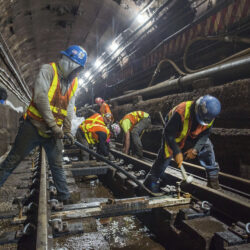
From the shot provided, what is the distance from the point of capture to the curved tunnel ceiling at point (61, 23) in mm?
8140

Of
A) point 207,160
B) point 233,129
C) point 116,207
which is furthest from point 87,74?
point 116,207

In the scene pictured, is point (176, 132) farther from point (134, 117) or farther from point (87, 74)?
point (87, 74)

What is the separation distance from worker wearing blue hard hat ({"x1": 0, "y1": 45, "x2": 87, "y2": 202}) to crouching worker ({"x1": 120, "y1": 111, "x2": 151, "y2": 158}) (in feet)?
10.3

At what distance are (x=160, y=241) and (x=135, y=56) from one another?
30.3 ft

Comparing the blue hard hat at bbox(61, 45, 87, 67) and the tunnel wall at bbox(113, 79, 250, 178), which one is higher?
the blue hard hat at bbox(61, 45, 87, 67)

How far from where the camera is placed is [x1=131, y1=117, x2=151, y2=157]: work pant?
5.85 meters

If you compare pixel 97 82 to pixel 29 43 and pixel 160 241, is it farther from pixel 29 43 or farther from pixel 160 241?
pixel 160 241

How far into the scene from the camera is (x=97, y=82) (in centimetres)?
1691

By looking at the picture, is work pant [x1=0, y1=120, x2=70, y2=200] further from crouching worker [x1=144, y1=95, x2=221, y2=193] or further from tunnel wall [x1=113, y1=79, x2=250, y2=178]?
tunnel wall [x1=113, y1=79, x2=250, y2=178]

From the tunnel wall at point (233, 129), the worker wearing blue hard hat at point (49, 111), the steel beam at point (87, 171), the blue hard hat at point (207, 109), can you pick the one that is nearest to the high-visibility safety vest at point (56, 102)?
the worker wearing blue hard hat at point (49, 111)

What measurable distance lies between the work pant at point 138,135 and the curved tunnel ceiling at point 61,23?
5073 millimetres

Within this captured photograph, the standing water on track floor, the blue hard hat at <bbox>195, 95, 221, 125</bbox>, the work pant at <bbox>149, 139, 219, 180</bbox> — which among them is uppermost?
the blue hard hat at <bbox>195, 95, 221, 125</bbox>

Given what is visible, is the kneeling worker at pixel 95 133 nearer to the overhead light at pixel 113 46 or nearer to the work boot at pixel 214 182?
the work boot at pixel 214 182

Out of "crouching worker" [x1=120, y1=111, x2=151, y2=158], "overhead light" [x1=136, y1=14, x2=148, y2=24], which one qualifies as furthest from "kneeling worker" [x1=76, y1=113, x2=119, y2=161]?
"overhead light" [x1=136, y1=14, x2=148, y2=24]
